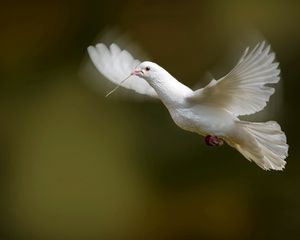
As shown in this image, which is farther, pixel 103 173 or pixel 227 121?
pixel 103 173

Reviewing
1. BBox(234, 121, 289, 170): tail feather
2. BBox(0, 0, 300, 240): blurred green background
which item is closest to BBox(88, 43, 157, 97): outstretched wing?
BBox(234, 121, 289, 170): tail feather

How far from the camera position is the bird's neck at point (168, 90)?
32.7 inches

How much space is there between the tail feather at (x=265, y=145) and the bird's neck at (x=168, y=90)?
9 cm

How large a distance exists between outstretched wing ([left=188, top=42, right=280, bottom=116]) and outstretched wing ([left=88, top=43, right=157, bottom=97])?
22 centimetres

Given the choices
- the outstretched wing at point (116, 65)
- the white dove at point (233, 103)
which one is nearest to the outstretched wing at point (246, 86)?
the white dove at point (233, 103)

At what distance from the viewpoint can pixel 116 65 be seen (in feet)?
3.49

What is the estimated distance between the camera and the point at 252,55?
0.76 metres

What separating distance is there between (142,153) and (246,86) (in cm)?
165

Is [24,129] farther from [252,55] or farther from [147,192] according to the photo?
[252,55]

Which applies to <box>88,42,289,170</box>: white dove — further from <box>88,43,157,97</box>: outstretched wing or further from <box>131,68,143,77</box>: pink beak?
<box>88,43,157,97</box>: outstretched wing

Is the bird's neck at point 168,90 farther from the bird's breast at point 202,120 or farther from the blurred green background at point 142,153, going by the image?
the blurred green background at point 142,153

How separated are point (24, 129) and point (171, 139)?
520 mm

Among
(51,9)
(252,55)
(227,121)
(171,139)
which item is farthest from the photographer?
(51,9)

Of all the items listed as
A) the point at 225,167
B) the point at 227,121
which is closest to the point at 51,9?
the point at 225,167
